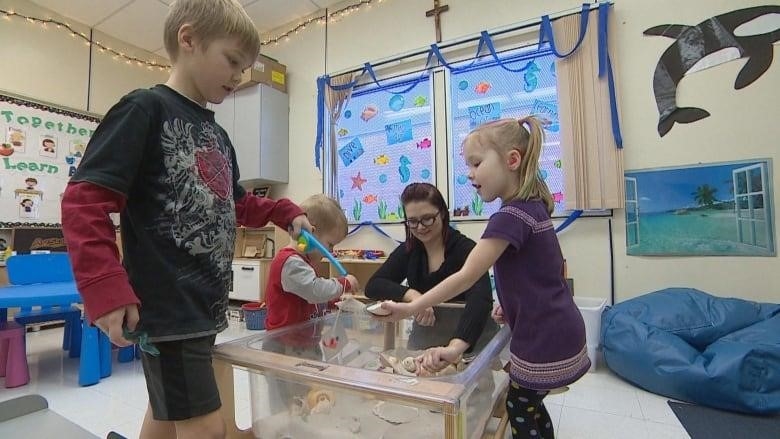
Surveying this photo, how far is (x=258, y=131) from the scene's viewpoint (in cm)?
348

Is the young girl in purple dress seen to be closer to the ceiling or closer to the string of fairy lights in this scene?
the string of fairy lights

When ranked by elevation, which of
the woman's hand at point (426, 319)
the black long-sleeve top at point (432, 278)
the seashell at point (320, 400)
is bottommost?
the seashell at point (320, 400)

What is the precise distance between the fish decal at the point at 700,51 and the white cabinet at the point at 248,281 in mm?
2950

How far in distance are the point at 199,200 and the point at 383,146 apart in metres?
2.55

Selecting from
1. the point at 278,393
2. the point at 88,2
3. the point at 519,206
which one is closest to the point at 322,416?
the point at 278,393

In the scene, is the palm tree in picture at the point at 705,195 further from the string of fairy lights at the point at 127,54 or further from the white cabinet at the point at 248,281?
the white cabinet at the point at 248,281

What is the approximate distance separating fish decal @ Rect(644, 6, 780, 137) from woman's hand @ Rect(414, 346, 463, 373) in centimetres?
210

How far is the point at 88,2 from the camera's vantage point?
3318 millimetres

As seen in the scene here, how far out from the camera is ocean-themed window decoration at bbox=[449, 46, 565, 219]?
2.52 metres

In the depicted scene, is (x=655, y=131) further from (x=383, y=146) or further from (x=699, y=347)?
(x=383, y=146)

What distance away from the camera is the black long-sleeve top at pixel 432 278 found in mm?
1085

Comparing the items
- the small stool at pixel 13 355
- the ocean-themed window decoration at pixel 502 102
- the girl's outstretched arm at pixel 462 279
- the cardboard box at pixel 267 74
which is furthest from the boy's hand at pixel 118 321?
the cardboard box at pixel 267 74

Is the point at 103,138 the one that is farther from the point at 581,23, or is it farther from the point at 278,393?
the point at 581,23

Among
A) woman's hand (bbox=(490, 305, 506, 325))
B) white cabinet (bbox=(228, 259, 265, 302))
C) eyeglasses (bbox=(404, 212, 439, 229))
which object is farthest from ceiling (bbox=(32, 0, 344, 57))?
woman's hand (bbox=(490, 305, 506, 325))
